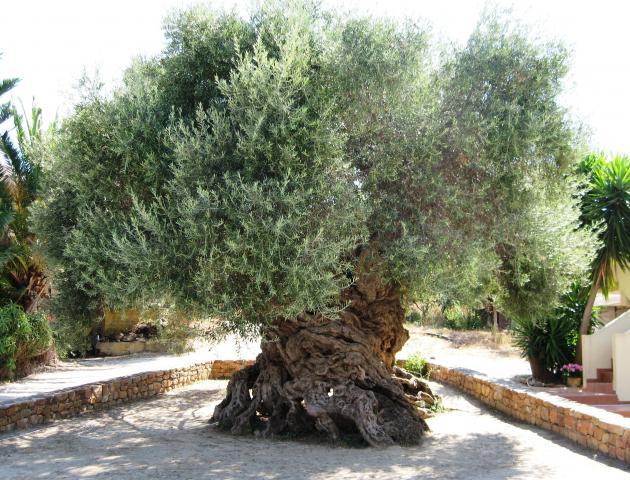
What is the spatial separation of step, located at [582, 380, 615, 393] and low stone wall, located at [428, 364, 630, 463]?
4.95ft

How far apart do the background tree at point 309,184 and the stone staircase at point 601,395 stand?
9.10 feet

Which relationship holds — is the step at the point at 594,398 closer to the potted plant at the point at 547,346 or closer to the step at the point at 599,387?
the step at the point at 599,387

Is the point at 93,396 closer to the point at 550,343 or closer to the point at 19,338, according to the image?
the point at 19,338

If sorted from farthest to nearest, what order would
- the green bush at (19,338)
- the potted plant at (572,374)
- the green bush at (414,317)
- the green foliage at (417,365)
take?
the green bush at (414,317) < the green foliage at (417,365) < the green bush at (19,338) < the potted plant at (572,374)

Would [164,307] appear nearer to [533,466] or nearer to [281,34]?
[281,34]

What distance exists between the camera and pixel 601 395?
40.7 feet

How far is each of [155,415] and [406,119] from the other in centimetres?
737

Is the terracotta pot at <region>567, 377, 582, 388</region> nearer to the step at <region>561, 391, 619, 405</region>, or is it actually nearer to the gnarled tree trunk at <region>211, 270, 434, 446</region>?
the step at <region>561, 391, 619, 405</region>

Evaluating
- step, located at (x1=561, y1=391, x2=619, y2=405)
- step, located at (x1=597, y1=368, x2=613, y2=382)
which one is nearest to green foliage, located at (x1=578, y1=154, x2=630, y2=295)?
step, located at (x1=597, y1=368, x2=613, y2=382)

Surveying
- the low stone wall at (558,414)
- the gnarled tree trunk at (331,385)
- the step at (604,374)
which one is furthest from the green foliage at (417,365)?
the gnarled tree trunk at (331,385)

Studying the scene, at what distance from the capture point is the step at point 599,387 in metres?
13.2

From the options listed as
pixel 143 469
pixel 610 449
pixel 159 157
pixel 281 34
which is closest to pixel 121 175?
pixel 159 157

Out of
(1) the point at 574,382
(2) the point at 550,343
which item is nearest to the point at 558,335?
(2) the point at 550,343

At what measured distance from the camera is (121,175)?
9555 mm
